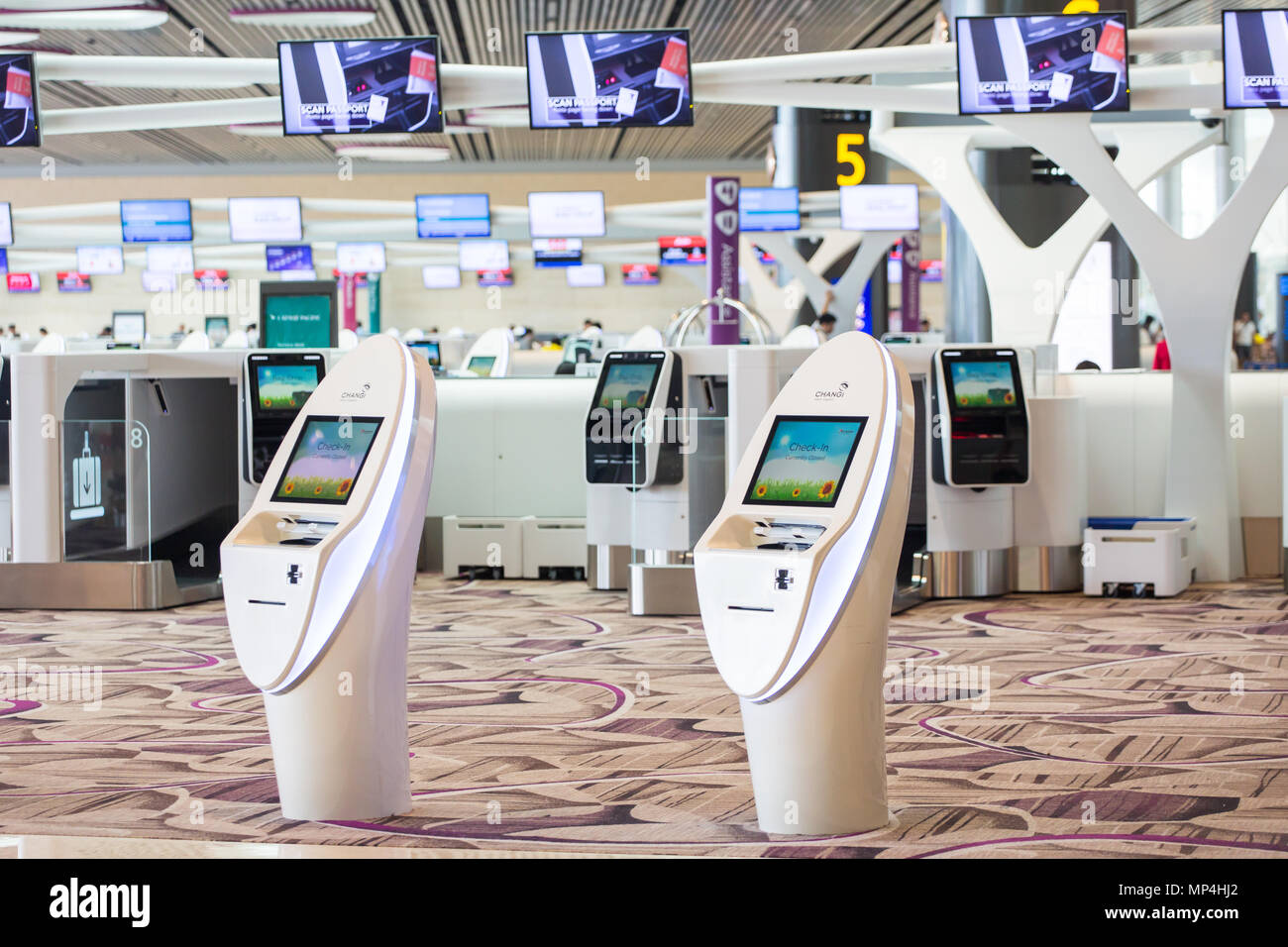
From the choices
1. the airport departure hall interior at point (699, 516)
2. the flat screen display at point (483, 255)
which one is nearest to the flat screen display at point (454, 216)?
the airport departure hall interior at point (699, 516)

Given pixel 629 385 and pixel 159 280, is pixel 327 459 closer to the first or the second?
pixel 629 385

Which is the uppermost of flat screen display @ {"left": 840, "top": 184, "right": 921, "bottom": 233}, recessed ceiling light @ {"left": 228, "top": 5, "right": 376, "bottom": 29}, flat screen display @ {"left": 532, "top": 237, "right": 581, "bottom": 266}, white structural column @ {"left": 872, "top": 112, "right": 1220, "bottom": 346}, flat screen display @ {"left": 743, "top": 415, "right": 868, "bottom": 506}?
recessed ceiling light @ {"left": 228, "top": 5, "right": 376, "bottom": 29}

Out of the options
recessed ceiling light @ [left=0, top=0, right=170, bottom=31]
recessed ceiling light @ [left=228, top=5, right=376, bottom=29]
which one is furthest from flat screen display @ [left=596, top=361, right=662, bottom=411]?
recessed ceiling light @ [left=228, top=5, right=376, bottom=29]

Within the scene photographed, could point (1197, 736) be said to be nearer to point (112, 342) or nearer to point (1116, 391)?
point (1116, 391)

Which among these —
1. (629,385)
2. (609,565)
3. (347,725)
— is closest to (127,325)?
(609,565)

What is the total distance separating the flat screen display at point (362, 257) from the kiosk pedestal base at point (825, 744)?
25.4 metres

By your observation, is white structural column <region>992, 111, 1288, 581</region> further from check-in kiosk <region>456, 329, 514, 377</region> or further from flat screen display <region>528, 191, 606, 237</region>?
flat screen display <region>528, 191, 606, 237</region>

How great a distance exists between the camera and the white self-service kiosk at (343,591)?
3.53 m

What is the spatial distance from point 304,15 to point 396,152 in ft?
33.3

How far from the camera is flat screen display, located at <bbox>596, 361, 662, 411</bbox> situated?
8.12 m

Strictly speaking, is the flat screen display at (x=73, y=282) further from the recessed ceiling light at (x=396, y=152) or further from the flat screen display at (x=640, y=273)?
the flat screen display at (x=640, y=273)

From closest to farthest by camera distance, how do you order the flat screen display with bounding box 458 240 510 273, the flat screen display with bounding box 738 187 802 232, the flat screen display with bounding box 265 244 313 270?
the flat screen display with bounding box 738 187 802 232, the flat screen display with bounding box 265 244 313 270, the flat screen display with bounding box 458 240 510 273

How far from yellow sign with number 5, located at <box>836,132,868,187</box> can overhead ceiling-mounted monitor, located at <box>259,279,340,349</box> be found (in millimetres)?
11236
